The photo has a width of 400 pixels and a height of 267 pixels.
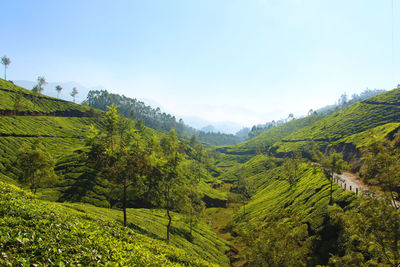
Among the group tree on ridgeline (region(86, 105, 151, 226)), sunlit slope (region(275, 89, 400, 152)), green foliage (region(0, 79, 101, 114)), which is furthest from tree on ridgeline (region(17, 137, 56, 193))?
sunlit slope (region(275, 89, 400, 152))

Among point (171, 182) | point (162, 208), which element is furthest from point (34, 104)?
point (171, 182)

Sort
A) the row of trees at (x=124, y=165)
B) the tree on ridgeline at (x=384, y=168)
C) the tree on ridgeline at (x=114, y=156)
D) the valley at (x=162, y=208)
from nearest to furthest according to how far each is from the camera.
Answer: the valley at (x=162, y=208) → the tree on ridgeline at (x=384, y=168) → the tree on ridgeline at (x=114, y=156) → the row of trees at (x=124, y=165)

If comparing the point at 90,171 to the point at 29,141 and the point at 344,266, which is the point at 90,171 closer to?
the point at 29,141

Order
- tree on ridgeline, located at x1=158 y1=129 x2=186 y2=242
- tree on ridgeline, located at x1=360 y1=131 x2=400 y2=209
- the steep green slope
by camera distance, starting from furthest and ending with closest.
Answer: the steep green slope → tree on ridgeline, located at x1=158 y1=129 x2=186 y2=242 → tree on ridgeline, located at x1=360 y1=131 x2=400 y2=209

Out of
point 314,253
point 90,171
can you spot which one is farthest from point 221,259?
point 90,171

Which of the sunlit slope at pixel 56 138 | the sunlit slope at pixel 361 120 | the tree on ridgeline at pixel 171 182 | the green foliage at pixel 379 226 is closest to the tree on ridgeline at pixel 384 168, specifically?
the green foliage at pixel 379 226

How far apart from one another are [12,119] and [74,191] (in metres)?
88.1

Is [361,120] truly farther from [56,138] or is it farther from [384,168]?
[56,138]

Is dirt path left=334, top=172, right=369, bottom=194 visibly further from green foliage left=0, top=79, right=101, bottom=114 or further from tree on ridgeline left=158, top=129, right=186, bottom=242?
green foliage left=0, top=79, right=101, bottom=114

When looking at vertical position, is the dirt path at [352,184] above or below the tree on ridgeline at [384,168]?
below

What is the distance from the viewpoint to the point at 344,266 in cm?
2259

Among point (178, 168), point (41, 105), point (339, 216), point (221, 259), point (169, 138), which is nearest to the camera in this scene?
point (339, 216)

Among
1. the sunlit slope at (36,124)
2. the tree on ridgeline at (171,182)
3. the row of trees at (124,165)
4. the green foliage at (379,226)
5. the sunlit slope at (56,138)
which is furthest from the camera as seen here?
the sunlit slope at (36,124)

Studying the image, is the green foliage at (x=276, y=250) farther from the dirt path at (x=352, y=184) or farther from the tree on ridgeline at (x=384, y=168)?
the dirt path at (x=352, y=184)
